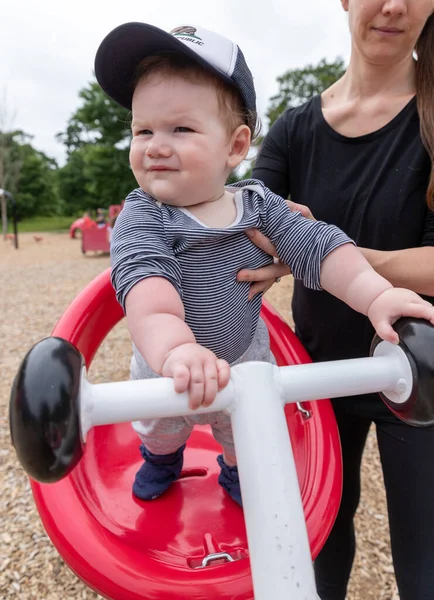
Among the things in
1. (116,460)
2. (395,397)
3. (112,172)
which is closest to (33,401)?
(395,397)

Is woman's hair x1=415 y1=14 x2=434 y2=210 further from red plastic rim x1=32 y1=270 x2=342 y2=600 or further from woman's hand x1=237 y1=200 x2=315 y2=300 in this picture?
red plastic rim x1=32 y1=270 x2=342 y2=600

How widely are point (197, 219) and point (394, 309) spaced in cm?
37

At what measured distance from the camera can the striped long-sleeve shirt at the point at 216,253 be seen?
2.54 feet

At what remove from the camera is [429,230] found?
1038 millimetres

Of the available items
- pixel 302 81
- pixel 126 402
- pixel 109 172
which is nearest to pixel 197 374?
pixel 126 402

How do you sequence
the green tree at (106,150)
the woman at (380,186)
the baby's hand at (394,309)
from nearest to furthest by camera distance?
the baby's hand at (394,309) < the woman at (380,186) < the green tree at (106,150)

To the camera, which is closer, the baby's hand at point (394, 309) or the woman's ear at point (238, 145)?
the baby's hand at point (394, 309)

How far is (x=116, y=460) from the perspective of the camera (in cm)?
123

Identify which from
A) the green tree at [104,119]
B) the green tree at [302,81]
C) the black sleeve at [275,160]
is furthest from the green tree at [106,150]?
the black sleeve at [275,160]

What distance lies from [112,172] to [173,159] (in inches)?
639

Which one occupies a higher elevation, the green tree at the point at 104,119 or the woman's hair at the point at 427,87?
the woman's hair at the point at 427,87

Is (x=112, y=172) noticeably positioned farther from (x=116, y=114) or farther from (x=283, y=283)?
(x=283, y=283)

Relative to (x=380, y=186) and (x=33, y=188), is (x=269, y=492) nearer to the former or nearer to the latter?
(x=380, y=186)

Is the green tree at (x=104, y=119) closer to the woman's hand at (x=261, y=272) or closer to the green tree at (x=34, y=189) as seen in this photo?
the green tree at (x=34, y=189)
